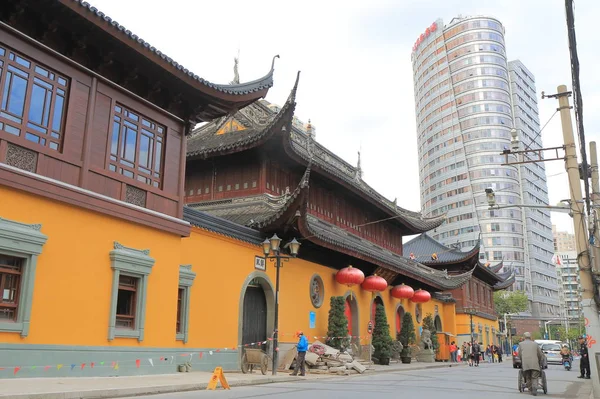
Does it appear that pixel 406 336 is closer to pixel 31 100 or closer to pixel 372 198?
pixel 372 198

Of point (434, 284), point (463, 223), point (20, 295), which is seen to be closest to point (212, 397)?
point (20, 295)

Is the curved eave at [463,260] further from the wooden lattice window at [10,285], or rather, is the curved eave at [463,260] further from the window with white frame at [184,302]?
the wooden lattice window at [10,285]

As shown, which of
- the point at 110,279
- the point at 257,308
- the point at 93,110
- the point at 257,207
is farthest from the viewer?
the point at 257,207

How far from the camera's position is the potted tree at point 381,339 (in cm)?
2139

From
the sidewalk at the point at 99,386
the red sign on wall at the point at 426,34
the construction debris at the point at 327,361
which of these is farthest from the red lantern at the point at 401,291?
the red sign on wall at the point at 426,34

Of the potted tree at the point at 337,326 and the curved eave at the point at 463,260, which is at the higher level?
the curved eave at the point at 463,260

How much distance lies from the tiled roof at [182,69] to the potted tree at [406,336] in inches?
592

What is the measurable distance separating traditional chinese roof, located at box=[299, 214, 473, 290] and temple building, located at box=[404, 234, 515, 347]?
3449mm

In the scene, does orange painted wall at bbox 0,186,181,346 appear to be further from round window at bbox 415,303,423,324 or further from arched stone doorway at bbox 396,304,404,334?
round window at bbox 415,303,423,324

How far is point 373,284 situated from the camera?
21312 millimetres

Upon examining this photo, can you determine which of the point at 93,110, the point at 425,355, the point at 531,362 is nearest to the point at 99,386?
the point at 93,110

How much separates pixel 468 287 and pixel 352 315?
771 inches

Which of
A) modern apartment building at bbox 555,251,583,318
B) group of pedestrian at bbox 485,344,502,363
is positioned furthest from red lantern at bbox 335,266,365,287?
modern apartment building at bbox 555,251,583,318

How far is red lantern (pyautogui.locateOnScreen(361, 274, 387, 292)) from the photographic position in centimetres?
2133
